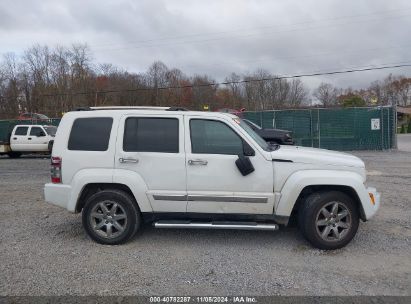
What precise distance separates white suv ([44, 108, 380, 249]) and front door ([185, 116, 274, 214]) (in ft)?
0.04

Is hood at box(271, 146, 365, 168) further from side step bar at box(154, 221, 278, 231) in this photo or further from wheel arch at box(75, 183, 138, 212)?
wheel arch at box(75, 183, 138, 212)

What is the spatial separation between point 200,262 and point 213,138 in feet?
5.42

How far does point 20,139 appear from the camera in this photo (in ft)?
63.8

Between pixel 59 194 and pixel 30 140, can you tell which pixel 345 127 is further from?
pixel 59 194

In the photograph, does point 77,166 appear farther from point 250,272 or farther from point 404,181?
point 404,181

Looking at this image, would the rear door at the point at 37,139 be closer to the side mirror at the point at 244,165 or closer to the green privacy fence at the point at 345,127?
the green privacy fence at the point at 345,127

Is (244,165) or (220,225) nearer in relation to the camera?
(244,165)

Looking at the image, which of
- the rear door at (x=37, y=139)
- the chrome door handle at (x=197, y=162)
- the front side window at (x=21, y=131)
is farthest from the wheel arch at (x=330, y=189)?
the front side window at (x=21, y=131)

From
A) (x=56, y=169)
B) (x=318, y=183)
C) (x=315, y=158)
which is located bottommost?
(x=318, y=183)

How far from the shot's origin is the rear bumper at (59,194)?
5133 millimetres

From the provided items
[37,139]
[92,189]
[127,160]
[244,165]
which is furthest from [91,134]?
[37,139]

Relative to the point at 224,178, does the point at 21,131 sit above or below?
above

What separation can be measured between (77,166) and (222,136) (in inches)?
82.0

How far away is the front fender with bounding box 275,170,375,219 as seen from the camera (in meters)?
4.75
